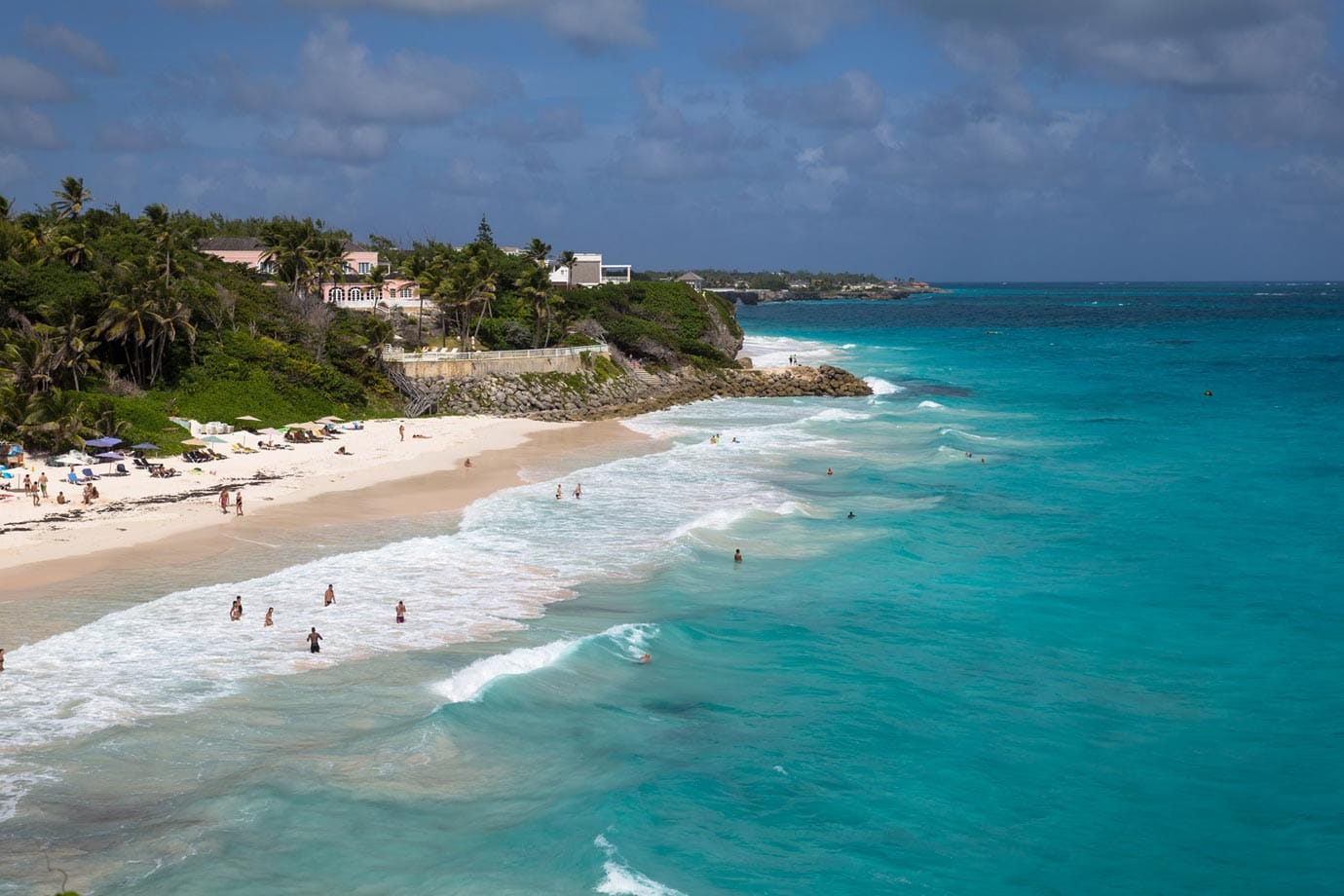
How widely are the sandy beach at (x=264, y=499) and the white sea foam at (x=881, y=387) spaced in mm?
33405

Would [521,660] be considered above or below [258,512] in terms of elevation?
below

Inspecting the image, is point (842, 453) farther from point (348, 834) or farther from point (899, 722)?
point (348, 834)

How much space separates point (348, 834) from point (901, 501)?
32.0 meters

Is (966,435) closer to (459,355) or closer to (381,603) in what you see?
(459,355)

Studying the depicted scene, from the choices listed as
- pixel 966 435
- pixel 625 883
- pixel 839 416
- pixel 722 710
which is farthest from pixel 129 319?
pixel 966 435

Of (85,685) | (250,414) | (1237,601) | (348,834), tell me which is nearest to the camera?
(348,834)

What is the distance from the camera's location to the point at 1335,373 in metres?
101

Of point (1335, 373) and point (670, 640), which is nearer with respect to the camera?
point (670, 640)

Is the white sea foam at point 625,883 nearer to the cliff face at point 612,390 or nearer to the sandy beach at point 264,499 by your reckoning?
the sandy beach at point 264,499

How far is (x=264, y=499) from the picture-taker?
43312 millimetres

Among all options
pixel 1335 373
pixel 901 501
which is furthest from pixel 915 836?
pixel 1335 373

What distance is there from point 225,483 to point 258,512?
552 cm

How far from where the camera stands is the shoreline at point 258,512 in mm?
32062

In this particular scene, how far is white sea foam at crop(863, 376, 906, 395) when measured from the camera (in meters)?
90.1
